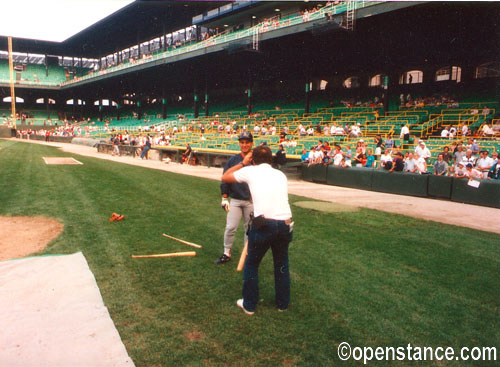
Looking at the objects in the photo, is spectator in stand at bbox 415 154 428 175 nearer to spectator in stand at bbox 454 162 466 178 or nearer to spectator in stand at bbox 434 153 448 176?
spectator in stand at bbox 434 153 448 176

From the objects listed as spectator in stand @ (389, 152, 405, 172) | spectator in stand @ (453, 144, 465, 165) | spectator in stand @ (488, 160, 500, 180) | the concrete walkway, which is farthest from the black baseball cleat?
spectator in stand @ (453, 144, 465, 165)

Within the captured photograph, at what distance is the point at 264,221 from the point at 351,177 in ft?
40.2

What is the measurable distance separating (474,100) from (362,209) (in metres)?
16.4

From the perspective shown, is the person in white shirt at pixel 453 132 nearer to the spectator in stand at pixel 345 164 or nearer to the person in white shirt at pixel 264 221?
the spectator in stand at pixel 345 164

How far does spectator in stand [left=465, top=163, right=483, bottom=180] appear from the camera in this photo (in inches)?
472

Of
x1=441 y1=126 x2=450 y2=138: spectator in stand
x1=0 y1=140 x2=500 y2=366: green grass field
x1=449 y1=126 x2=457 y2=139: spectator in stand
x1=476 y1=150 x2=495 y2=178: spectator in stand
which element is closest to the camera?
x1=0 y1=140 x2=500 y2=366: green grass field

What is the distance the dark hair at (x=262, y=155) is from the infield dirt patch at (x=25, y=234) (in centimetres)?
432

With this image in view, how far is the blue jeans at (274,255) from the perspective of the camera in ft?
13.0

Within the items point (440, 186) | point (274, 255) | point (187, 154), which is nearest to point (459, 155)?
point (440, 186)

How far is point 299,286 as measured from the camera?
505 centimetres

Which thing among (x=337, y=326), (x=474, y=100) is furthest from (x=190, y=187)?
(x=474, y=100)

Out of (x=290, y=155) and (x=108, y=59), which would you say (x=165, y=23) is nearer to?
(x=108, y=59)

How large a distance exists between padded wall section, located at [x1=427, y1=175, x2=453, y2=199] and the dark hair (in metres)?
10.5

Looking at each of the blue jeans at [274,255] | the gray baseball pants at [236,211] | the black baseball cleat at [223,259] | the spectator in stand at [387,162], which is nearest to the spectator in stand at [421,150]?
the spectator in stand at [387,162]
